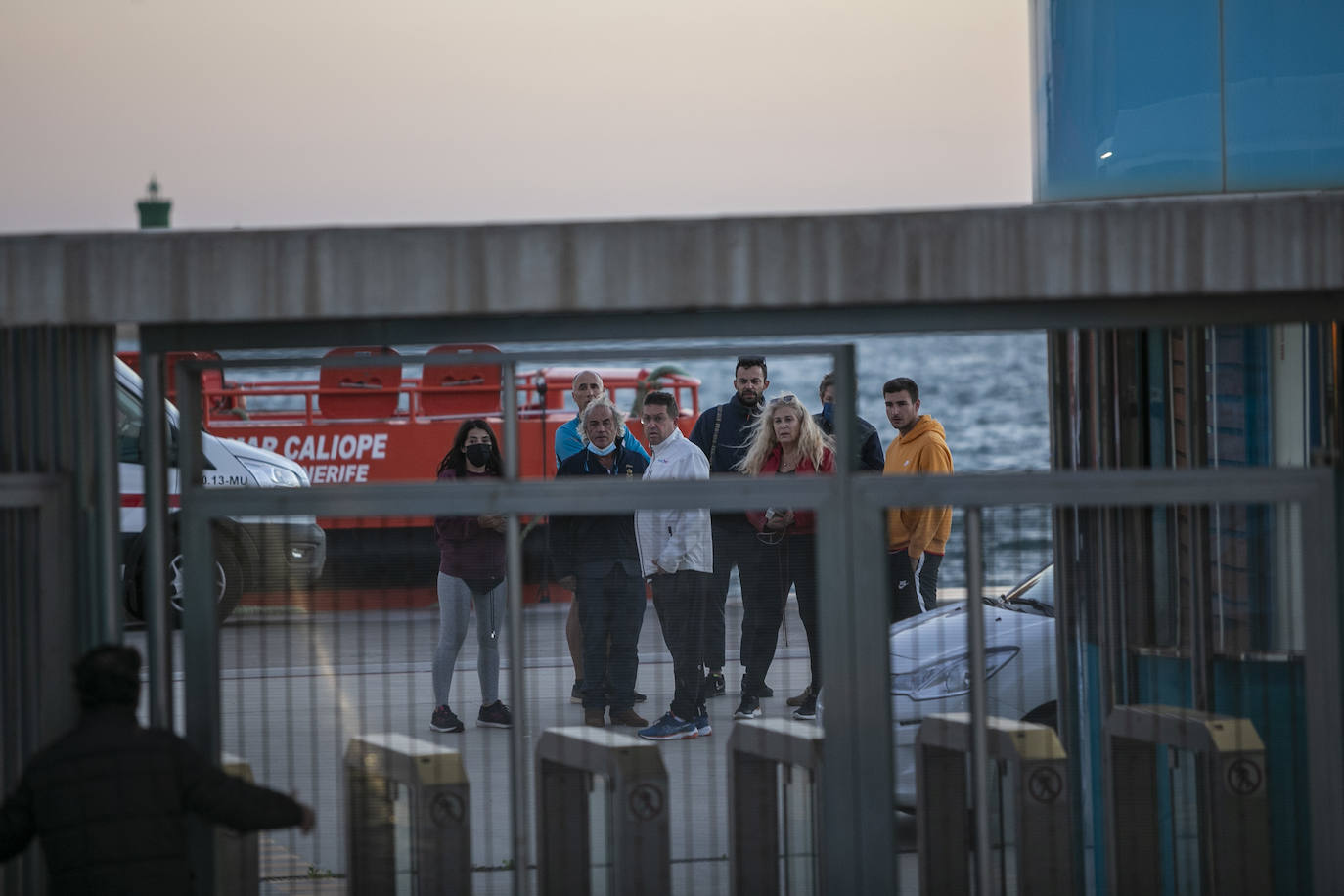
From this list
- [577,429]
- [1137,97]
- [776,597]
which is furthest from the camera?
[577,429]

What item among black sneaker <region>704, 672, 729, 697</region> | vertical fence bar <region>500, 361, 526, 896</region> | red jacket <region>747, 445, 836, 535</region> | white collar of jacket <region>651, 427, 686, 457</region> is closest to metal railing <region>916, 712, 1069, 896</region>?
black sneaker <region>704, 672, 729, 697</region>

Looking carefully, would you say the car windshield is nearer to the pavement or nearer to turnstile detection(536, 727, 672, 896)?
the pavement

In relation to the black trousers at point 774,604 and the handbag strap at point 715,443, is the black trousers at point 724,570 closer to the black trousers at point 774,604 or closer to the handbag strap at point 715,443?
the black trousers at point 774,604

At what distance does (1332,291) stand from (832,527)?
161 centimetres

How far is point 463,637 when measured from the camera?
15.5 feet

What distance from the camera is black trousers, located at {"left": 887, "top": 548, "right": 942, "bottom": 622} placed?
4.78 metres

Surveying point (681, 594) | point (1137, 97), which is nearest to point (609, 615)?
point (681, 594)

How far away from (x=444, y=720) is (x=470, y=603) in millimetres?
372

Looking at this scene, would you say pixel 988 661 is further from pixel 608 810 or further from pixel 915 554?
pixel 608 810

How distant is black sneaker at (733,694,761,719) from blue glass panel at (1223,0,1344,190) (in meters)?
3.86

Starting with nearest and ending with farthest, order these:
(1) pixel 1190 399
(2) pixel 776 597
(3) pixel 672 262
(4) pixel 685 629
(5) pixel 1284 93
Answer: (3) pixel 672 262 < (2) pixel 776 597 < (4) pixel 685 629 < (1) pixel 1190 399 < (5) pixel 1284 93

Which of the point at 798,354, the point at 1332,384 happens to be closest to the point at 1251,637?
the point at 1332,384

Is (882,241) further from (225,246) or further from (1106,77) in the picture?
(1106,77)

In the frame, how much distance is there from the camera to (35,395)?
4.39 m
